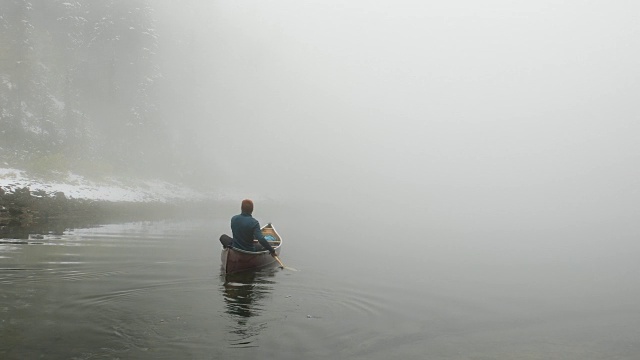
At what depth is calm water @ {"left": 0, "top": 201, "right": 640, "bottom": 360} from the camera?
882cm

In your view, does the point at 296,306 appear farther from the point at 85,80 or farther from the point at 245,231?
the point at 85,80

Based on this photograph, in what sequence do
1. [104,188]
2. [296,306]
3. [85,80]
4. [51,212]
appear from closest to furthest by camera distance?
[296,306] → [51,212] → [104,188] → [85,80]

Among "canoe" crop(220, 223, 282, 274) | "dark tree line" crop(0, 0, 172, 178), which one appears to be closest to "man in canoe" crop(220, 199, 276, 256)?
"canoe" crop(220, 223, 282, 274)

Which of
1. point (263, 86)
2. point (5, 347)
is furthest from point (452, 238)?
point (263, 86)

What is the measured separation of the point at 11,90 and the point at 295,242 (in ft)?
117

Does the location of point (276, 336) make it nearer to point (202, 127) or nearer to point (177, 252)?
point (177, 252)

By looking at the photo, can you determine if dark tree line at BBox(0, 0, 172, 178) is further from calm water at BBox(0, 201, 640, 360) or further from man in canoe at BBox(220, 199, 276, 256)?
man in canoe at BBox(220, 199, 276, 256)

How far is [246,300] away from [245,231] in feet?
11.2

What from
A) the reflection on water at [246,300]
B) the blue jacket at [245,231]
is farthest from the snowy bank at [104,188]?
the reflection on water at [246,300]

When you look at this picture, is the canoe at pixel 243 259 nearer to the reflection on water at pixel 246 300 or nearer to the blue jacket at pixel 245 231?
the reflection on water at pixel 246 300

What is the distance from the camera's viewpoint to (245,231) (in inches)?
606

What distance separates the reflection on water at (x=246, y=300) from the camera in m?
9.44

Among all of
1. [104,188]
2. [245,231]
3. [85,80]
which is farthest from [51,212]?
[85,80]

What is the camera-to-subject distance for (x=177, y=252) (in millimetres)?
21000
